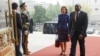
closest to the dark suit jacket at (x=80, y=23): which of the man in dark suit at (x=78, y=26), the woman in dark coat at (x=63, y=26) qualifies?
the man in dark suit at (x=78, y=26)

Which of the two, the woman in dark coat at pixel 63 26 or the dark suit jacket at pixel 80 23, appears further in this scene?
the woman in dark coat at pixel 63 26

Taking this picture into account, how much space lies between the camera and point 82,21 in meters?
5.05

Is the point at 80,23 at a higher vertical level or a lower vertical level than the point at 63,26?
higher

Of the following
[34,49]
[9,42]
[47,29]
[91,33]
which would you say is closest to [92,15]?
[91,33]

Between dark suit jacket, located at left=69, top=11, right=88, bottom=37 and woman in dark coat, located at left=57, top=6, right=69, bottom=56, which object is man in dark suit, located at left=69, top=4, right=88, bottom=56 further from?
woman in dark coat, located at left=57, top=6, right=69, bottom=56

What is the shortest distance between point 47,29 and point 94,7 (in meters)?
2.30

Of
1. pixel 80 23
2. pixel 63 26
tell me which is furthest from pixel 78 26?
pixel 63 26

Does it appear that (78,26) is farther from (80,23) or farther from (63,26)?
(63,26)

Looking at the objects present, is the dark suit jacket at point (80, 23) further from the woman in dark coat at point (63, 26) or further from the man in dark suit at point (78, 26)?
the woman in dark coat at point (63, 26)

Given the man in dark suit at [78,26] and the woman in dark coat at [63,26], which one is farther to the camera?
the woman in dark coat at [63,26]

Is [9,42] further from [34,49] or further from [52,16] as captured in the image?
[52,16]

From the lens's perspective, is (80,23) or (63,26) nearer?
(80,23)

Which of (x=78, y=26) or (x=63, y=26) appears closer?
(x=78, y=26)

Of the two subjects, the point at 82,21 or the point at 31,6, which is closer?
the point at 82,21
